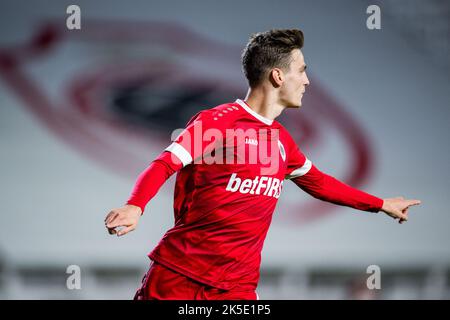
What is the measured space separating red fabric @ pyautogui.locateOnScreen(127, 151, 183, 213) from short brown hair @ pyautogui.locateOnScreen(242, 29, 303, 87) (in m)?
0.66

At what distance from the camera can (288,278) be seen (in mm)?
5453

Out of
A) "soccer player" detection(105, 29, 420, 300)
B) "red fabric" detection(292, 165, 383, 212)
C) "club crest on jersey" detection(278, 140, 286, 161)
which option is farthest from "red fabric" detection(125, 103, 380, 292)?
"red fabric" detection(292, 165, 383, 212)

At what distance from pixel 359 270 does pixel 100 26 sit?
2.97m

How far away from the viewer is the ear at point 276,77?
2820mm

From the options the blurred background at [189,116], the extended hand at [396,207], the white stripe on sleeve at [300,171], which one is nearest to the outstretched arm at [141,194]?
the white stripe on sleeve at [300,171]

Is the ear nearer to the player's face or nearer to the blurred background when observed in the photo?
the player's face

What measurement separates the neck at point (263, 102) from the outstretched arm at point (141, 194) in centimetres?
54

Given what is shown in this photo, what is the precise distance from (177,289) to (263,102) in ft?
2.85

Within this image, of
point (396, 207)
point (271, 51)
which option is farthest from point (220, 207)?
point (396, 207)

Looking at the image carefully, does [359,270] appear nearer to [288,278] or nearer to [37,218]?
[288,278]

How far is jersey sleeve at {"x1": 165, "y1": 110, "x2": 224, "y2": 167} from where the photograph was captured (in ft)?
8.06

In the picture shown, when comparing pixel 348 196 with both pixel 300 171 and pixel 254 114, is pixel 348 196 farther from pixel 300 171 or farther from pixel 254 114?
pixel 254 114

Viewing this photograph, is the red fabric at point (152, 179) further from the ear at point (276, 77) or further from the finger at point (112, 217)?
the ear at point (276, 77)

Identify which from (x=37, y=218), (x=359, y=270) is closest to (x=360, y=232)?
(x=359, y=270)
